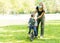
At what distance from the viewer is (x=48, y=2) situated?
4178cm

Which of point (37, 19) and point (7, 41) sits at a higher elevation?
point (37, 19)

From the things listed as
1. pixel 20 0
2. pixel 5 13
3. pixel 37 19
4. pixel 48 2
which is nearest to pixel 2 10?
pixel 5 13

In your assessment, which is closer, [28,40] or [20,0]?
[28,40]

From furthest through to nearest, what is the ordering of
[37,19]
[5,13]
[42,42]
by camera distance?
[5,13] → [37,19] → [42,42]

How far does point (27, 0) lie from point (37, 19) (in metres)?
29.6

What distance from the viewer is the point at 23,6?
41.7 metres

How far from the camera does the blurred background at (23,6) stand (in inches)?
1593

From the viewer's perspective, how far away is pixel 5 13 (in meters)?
40.3

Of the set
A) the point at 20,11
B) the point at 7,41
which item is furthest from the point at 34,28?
the point at 20,11

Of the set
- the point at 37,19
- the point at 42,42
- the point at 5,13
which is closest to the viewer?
the point at 42,42

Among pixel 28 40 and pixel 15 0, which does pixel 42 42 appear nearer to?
pixel 28 40

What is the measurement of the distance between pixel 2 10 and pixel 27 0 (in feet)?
14.5

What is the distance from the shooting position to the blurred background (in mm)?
40469

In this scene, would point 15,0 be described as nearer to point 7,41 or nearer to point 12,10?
point 12,10
